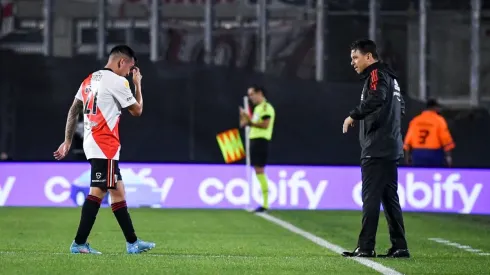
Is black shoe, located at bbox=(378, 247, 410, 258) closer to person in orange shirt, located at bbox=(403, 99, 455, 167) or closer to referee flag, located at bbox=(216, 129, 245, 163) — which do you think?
person in orange shirt, located at bbox=(403, 99, 455, 167)

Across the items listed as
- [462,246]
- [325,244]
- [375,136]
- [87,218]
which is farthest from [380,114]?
[462,246]

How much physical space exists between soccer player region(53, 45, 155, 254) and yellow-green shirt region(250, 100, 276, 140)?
8.42 meters

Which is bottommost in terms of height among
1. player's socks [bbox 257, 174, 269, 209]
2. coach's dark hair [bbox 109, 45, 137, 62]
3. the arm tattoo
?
player's socks [bbox 257, 174, 269, 209]

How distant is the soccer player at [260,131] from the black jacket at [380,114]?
8.17m

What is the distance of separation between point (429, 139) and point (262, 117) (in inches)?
130

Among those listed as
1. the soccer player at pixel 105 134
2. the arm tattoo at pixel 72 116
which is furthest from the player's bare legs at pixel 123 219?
the arm tattoo at pixel 72 116

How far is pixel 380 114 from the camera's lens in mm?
11047

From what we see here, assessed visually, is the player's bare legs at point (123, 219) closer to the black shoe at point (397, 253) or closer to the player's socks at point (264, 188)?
the black shoe at point (397, 253)

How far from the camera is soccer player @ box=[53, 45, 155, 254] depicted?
10922mm

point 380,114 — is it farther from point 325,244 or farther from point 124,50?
point 325,244

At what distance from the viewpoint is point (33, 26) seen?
23094 mm

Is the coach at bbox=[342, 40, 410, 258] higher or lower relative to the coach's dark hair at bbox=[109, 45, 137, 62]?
lower

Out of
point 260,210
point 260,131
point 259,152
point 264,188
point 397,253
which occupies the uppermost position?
A: point 260,131

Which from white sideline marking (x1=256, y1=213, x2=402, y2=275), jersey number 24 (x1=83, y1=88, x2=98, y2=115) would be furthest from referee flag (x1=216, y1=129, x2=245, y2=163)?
jersey number 24 (x1=83, y1=88, x2=98, y2=115)
